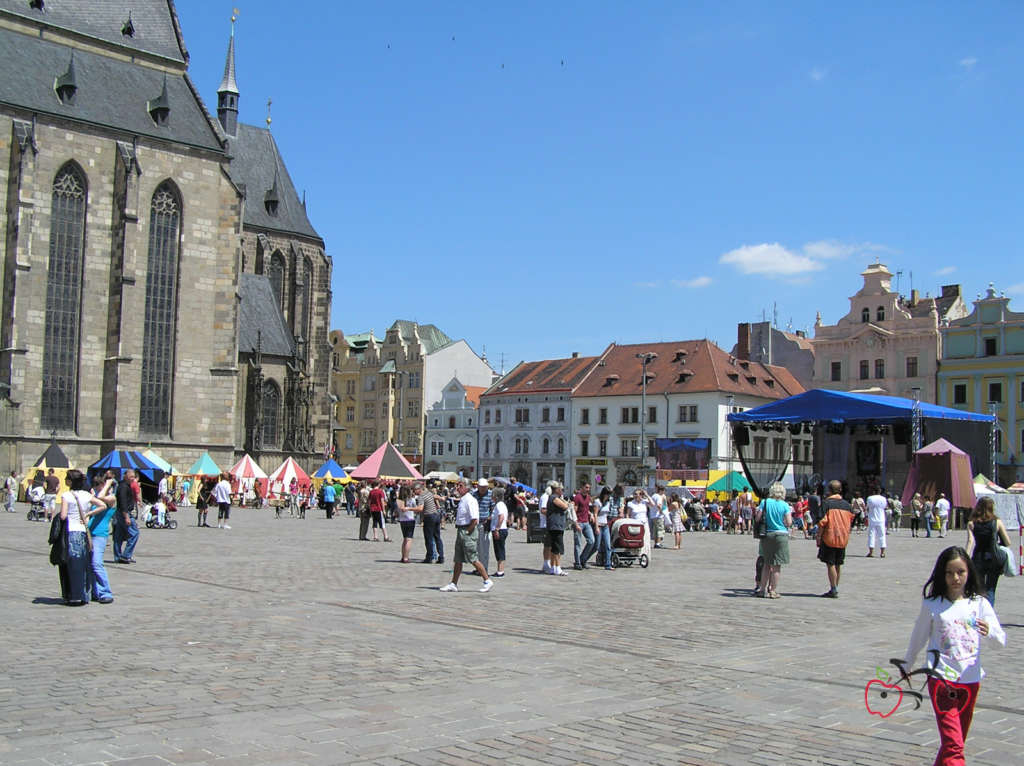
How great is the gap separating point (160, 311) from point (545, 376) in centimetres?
3791

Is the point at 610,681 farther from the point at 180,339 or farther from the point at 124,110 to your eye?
the point at 124,110

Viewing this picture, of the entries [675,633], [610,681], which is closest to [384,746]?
[610,681]

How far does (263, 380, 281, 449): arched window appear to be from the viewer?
60250 millimetres

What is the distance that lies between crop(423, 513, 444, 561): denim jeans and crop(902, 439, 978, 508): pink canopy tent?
24.2m

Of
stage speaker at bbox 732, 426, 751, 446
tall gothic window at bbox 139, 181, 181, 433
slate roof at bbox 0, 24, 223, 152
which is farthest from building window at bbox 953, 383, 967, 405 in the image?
tall gothic window at bbox 139, 181, 181, 433

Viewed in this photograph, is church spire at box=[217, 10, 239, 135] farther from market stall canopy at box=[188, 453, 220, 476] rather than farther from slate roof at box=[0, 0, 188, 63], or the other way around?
market stall canopy at box=[188, 453, 220, 476]

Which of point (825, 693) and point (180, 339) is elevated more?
point (180, 339)

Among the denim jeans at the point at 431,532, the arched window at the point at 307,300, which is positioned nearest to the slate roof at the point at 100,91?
the arched window at the point at 307,300

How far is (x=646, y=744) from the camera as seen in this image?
644cm

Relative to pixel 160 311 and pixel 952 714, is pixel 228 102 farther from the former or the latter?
pixel 952 714

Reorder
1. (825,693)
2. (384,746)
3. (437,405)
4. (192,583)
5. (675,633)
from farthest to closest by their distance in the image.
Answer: (437,405) < (192,583) < (675,633) < (825,693) < (384,746)

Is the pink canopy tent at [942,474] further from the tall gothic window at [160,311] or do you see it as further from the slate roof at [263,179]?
the slate roof at [263,179]

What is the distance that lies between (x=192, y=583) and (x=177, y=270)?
131 ft

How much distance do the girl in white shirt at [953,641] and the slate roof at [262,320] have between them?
56861 mm
